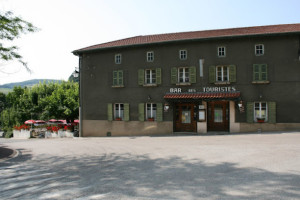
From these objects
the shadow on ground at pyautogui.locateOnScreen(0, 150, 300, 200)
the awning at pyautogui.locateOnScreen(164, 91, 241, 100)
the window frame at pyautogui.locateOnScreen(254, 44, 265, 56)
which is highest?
the window frame at pyautogui.locateOnScreen(254, 44, 265, 56)

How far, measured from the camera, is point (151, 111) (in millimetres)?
20234

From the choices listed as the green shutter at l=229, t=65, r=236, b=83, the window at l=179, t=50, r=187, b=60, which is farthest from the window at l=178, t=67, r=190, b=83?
the green shutter at l=229, t=65, r=236, b=83

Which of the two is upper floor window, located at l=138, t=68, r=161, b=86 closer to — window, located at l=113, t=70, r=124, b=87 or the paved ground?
window, located at l=113, t=70, r=124, b=87

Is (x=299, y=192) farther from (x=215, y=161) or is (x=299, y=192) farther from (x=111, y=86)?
(x=111, y=86)

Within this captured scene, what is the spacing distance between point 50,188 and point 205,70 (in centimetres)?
1463

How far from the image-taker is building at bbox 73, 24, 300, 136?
17250 mm

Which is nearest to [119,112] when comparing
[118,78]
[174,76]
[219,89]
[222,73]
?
[118,78]

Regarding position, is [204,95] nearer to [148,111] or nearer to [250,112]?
[250,112]

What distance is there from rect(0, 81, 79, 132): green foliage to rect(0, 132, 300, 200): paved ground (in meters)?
20.7

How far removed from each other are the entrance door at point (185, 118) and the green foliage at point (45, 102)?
1535 cm

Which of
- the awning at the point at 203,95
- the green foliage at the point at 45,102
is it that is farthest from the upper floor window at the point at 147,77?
the green foliage at the point at 45,102

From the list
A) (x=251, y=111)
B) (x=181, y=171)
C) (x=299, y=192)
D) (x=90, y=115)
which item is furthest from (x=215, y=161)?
(x=90, y=115)

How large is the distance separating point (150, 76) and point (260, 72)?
7.79 metres

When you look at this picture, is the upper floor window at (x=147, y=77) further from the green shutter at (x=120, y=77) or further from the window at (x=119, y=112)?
the window at (x=119, y=112)
